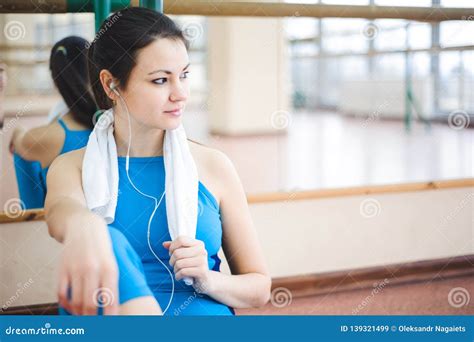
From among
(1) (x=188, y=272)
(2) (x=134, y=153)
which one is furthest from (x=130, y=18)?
(1) (x=188, y=272)

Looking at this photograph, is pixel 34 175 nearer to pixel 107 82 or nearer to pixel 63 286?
pixel 107 82

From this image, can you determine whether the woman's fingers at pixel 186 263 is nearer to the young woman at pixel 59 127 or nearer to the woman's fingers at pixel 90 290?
the woman's fingers at pixel 90 290

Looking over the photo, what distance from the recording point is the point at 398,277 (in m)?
2.10

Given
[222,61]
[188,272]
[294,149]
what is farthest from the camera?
[222,61]

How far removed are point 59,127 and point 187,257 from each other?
734mm

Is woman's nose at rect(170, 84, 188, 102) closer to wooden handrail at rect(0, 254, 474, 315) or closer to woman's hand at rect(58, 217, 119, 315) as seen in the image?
woman's hand at rect(58, 217, 119, 315)

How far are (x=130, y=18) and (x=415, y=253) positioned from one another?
1.44 m

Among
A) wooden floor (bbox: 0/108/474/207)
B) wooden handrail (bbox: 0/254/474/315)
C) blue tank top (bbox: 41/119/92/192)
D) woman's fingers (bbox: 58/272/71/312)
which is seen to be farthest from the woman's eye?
wooden handrail (bbox: 0/254/474/315)

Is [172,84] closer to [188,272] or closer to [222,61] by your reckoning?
[188,272]

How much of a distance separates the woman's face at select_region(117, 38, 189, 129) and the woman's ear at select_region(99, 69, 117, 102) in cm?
2

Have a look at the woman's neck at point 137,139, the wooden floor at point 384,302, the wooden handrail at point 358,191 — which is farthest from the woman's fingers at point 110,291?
the wooden handrail at point 358,191

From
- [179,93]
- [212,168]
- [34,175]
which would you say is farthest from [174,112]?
[34,175]

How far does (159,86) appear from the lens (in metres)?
1.06

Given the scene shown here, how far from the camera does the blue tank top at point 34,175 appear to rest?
1.54 meters
